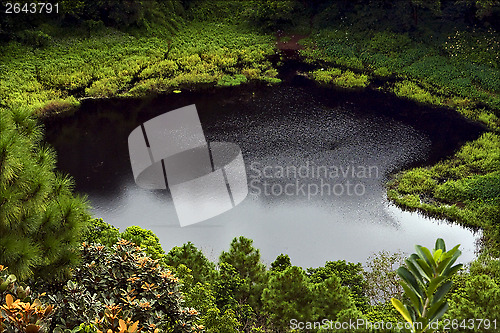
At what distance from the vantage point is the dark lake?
17.0 m

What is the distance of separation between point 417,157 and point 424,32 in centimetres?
1267

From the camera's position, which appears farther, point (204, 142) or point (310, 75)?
point (310, 75)

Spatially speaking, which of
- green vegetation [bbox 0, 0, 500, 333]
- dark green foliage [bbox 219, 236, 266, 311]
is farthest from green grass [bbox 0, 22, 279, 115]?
dark green foliage [bbox 219, 236, 266, 311]

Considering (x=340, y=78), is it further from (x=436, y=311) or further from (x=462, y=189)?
(x=436, y=311)

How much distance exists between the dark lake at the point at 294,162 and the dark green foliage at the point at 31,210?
9029 millimetres

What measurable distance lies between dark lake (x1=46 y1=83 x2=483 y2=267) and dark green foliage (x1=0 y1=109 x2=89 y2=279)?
9.03 m

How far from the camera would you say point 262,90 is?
27.4m

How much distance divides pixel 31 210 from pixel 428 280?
488cm

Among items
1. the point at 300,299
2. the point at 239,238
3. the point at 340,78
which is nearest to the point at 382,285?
the point at 239,238

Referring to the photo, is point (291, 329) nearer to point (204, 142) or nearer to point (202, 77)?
point (204, 142)

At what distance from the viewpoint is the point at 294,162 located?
20.9 meters

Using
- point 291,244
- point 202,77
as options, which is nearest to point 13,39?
point 202,77

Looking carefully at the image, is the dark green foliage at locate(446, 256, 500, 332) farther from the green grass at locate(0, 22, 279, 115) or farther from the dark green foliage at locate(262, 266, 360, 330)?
the green grass at locate(0, 22, 279, 115)

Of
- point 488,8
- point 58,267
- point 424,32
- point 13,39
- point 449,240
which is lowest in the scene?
point 13,39
